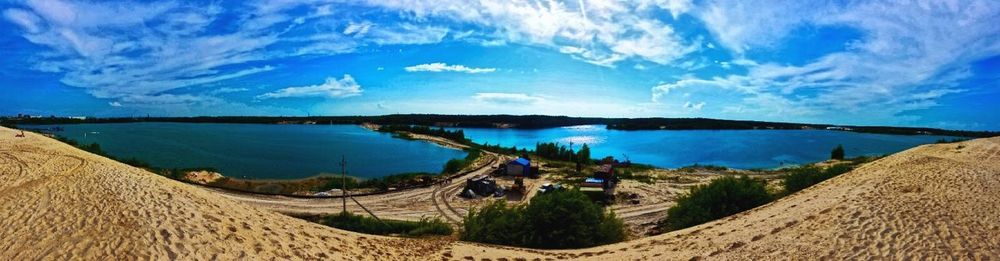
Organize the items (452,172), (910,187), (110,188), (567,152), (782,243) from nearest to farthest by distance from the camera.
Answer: (782,243), (110,188), (910,187), (452,172), (567,152)

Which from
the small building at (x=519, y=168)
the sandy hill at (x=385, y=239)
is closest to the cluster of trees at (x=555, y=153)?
the small building at (x=519, y=168)

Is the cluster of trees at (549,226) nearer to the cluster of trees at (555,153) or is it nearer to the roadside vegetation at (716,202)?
the roadside vegetation at (716,202)

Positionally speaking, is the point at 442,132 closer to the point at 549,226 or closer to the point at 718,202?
the point at 718,202

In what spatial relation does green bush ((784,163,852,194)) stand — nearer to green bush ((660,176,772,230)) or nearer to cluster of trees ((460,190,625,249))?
green bush ((660,176,772,230))

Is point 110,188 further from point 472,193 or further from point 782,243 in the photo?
point 472,193

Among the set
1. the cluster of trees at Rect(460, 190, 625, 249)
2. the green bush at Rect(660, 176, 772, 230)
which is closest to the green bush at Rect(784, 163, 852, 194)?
the green bush at Rect(660, 176, 772, 230)

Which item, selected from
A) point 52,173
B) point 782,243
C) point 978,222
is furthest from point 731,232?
point 52,173

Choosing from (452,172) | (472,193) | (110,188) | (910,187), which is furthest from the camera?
(452,172)
